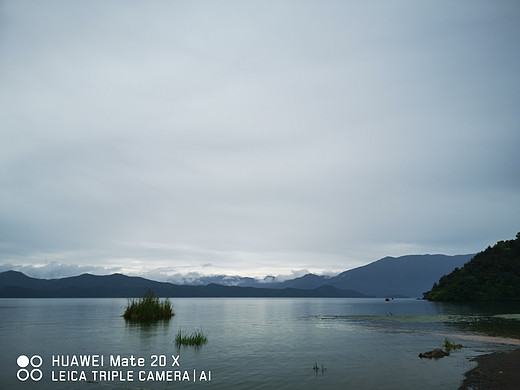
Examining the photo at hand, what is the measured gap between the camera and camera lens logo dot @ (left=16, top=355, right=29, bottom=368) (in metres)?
29.8

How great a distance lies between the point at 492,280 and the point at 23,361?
7798 inches

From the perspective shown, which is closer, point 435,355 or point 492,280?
point 435,355

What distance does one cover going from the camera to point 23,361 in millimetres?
31297

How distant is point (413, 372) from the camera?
2603cm

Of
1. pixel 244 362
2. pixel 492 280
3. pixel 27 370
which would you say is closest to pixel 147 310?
pixel 27 370

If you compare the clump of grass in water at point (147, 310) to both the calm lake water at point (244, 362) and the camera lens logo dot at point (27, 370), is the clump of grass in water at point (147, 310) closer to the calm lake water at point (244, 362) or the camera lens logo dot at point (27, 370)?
the calm lake water at point (244, 362)

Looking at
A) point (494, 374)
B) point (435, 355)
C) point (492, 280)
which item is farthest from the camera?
point (492, 280)

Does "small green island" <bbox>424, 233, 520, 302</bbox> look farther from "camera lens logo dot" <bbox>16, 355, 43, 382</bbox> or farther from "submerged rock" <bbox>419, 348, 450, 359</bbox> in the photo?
"camera lens logo dot" <bbox>16, 355, 43, 382</bbox>

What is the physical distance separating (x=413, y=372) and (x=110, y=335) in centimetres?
4060

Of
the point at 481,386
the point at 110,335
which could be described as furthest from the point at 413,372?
the point at 110,335

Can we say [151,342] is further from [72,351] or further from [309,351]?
[309,351]

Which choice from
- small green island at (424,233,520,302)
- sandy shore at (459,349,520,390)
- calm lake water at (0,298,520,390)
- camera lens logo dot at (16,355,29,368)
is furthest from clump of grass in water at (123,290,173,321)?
small green island at (424,233,520,302)

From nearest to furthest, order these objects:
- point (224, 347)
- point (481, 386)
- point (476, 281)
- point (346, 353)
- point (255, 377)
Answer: point (481, 386) → point (255, 377) → point (346, 353) → point (224, 347) → point (476, 281)

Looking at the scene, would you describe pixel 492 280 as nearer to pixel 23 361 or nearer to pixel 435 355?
pixel 435 355
